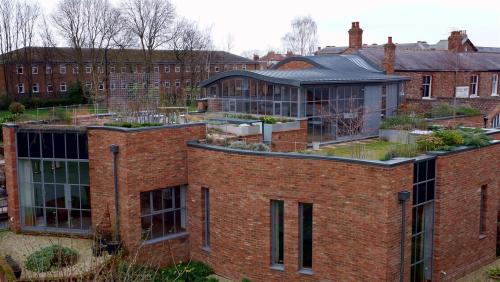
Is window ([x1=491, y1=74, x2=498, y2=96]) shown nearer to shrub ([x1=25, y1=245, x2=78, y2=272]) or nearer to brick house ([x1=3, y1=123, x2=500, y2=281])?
brick house ([x1=3, y1=123, x2=500, y2=281])

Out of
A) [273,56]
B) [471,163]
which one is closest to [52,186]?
[471,163]

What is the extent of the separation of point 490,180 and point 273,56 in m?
64.9

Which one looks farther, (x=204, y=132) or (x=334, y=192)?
(x=204, y=132)

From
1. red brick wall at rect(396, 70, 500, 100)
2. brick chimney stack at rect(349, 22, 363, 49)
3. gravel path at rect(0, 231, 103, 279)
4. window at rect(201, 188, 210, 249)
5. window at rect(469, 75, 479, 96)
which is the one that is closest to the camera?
gravel path at rect(0, 231, 103, 279)

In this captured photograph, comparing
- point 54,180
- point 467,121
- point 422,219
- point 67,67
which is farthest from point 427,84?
point 67,67

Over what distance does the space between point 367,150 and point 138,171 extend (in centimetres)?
A: 862

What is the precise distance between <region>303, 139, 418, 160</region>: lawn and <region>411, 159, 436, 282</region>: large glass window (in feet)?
2.33

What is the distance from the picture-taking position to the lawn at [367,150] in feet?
57.0

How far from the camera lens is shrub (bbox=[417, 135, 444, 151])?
18031 millimetres

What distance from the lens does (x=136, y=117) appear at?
21.2 metres

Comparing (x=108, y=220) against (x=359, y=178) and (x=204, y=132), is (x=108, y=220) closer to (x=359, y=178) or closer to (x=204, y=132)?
(x=204, y=132)

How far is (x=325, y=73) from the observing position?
28234 mm

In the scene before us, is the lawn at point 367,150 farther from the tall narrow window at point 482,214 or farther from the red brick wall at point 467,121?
the red brick wall at point 467,121

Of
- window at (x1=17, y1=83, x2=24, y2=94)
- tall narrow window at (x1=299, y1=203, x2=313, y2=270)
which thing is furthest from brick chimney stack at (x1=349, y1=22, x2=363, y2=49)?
window at (x1=17, y1=83, x2=24, y2=94)
